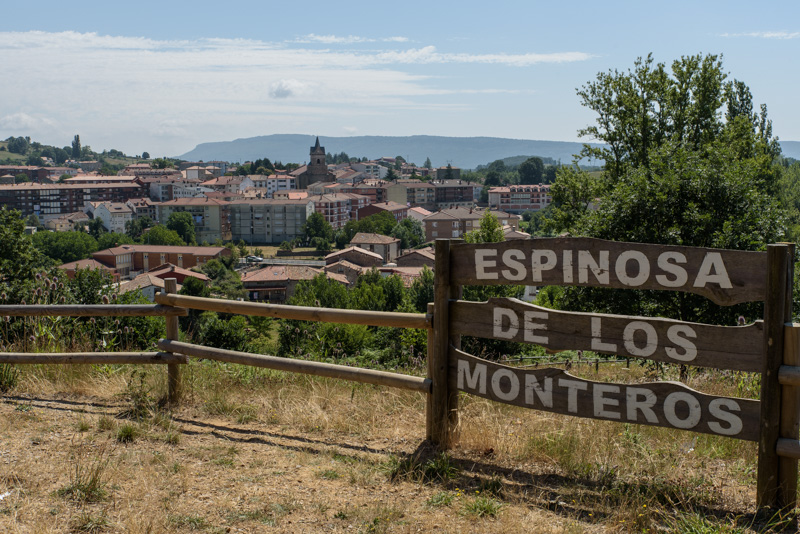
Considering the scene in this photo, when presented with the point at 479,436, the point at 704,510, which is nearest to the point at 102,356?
the point at 479,436

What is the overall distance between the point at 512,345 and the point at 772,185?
21.2 meters

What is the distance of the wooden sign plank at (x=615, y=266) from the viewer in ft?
11.8

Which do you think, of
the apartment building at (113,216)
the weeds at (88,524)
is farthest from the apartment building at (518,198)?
the weeds at (88,524)

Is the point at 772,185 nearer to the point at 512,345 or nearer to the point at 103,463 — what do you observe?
the point at 512,345

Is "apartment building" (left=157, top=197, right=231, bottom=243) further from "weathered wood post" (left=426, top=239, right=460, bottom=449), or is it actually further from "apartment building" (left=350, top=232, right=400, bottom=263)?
"weathered wood post" (left=426, top=239, right=460, bottom=449)

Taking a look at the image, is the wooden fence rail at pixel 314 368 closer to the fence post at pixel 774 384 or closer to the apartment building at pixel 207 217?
the fence post at pixel 774 384

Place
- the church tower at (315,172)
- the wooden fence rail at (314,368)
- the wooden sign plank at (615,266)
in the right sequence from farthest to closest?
the church tower at (315,172) → the wooden fence rail at (314,368) → the wooden sign plank at (615,266)

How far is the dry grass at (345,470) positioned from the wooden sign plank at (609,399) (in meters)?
0.31

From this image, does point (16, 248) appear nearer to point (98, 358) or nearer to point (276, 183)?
point (98, 358)

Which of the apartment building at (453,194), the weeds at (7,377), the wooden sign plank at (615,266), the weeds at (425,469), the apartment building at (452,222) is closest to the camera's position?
the wooden sign plank at (615,266)

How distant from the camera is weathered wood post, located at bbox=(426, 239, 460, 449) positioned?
4410 mm

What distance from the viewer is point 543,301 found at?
109 feet

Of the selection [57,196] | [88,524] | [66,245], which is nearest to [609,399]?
[88,524]

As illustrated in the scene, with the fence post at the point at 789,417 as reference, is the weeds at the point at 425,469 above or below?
below
